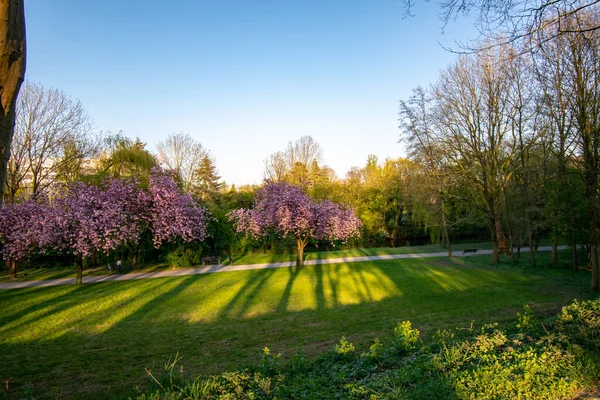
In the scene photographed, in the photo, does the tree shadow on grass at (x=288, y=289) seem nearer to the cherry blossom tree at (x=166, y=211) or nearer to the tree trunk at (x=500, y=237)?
the cherry blossom tree at (x=166, y=211)

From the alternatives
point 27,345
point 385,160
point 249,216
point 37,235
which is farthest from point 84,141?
point 385,160

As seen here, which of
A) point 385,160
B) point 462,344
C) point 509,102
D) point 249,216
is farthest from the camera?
point 385,160

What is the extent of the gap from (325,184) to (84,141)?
19826mm

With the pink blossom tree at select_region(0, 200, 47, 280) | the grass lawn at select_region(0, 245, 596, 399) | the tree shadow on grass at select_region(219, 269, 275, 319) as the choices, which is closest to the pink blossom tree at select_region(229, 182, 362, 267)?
→ the grass lawn at select_region(0, 245, 596, 399)

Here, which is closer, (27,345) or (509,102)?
(27,345)

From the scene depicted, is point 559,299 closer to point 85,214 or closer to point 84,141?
point 85,214

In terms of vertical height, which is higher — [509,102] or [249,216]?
[509,102]

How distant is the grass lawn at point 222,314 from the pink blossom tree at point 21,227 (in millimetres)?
1968

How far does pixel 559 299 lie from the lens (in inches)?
388

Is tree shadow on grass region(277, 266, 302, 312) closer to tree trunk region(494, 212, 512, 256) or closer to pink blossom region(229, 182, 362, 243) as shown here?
pink blossom region(229, 182, 362, 243)

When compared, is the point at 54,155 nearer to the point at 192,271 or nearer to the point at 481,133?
the point at 192,271

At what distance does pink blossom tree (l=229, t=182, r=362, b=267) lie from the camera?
16297 mm

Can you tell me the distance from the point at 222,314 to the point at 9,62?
845cm

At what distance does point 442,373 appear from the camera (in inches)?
143
